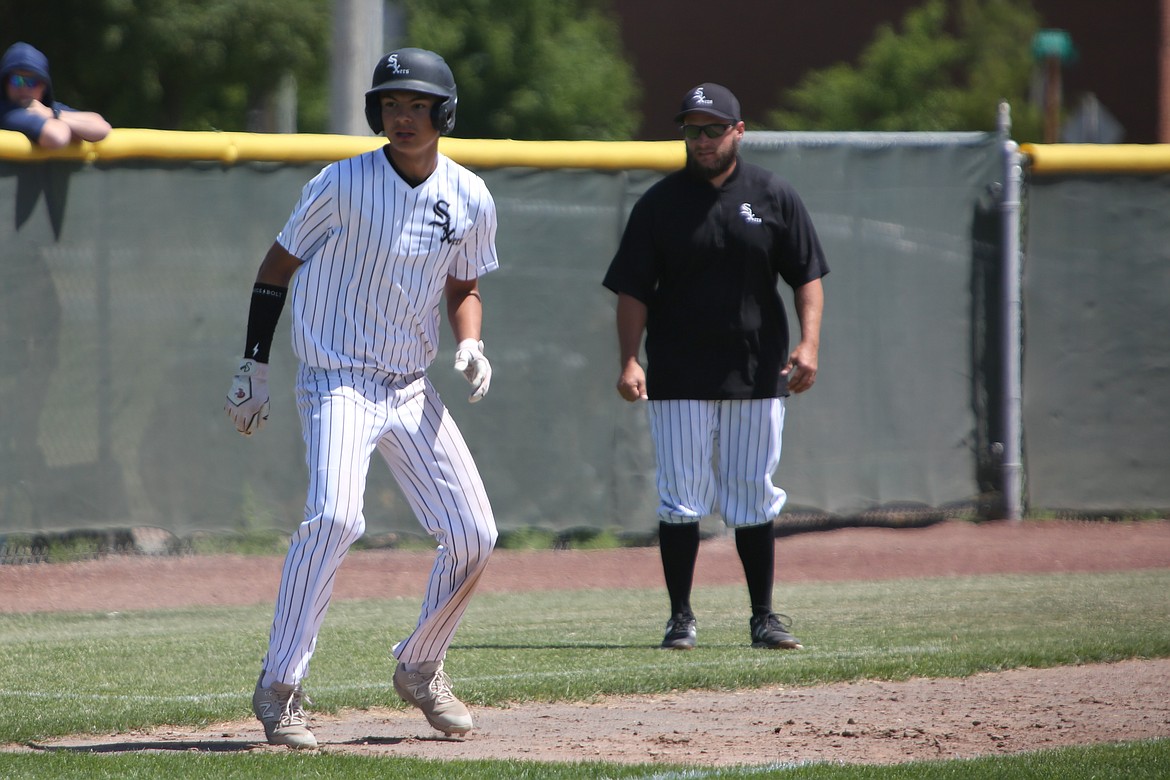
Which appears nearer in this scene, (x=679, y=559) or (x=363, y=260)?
(x=363, y=260)

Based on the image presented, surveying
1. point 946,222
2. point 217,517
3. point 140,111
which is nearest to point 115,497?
point 217,517

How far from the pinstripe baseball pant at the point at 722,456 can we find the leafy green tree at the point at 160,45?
1195 centimetres

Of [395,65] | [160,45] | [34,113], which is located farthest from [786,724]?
[160,45]

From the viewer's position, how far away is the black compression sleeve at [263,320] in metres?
4.64

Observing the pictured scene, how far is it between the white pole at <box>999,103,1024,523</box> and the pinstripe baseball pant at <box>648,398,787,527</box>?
4376 mm

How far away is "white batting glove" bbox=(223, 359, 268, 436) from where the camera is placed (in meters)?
4.56

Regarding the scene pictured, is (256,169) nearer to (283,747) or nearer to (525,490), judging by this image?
(525,490)

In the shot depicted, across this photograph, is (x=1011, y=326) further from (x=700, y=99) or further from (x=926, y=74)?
(x=926, y=74)

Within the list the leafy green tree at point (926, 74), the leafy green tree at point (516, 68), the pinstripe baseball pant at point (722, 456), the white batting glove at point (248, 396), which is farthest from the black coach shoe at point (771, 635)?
the leafy green tree at point (926, 74)

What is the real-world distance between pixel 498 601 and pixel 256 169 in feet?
9.65

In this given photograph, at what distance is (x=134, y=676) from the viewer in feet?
19.4

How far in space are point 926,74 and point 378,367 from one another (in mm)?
29245

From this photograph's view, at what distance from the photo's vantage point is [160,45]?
16.9 m

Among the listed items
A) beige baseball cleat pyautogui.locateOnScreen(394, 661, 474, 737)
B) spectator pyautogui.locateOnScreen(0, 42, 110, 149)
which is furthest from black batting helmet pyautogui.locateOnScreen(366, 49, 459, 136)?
spectator pyautogui.locateOnScreen(0, 42, 110, 149)
